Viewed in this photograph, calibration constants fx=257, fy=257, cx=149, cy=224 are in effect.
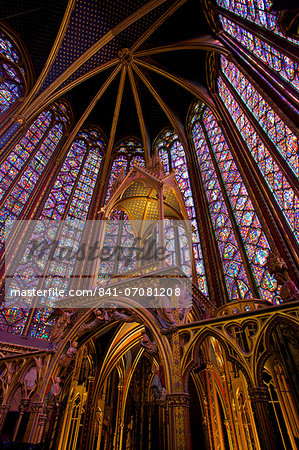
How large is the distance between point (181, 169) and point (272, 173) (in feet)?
19.7

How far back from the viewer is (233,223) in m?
7.80

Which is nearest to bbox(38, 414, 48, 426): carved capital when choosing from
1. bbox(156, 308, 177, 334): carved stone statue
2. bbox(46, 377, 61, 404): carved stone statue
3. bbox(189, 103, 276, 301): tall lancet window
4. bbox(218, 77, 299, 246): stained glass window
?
bbox(46, 377, 61, 404): carved stone statue

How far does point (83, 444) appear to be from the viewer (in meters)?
5.58

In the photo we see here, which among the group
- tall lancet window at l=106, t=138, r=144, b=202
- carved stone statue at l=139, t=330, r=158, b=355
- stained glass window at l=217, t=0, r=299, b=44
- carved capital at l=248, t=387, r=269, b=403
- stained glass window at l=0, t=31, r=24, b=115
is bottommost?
carved capital at l=248, t=387, r=269, b=403

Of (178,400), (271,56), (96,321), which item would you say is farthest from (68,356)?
(271,56)

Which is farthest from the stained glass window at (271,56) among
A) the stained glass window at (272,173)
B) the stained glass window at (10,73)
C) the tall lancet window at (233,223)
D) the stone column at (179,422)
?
the stained glass window at (10,73)

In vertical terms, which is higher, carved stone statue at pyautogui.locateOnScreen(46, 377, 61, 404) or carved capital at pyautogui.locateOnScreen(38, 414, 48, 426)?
carved stone statue at pyautogui.locateOnScreen(46, 377, 61, 404)

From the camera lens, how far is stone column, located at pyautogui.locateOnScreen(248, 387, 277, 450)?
2590 mm

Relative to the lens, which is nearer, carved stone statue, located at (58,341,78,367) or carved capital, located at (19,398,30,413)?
carved capital, located at (19,398,30,413)

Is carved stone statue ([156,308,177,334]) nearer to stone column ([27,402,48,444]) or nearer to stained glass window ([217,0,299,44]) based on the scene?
stone column ([27,402,48,444])

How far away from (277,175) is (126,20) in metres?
10.1

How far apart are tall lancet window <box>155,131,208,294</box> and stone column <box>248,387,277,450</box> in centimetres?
501

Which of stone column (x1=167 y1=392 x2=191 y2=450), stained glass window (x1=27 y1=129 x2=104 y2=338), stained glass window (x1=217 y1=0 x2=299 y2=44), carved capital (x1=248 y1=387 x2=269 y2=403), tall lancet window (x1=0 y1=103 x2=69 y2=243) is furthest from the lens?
tall lancet window (x1=0 y1=103 x2=69 y2=243)

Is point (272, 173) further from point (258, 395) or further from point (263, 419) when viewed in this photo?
point (263, 419)
